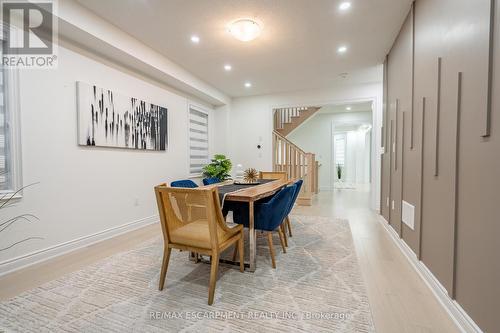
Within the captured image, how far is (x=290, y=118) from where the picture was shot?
23.1 ft

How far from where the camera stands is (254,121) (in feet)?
19.1

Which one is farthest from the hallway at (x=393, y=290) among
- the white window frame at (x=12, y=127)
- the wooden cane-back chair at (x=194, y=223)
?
the white window frame at (x=12, y=127)

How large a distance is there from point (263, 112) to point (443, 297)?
15.9ft

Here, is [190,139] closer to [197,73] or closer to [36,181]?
[197,73]

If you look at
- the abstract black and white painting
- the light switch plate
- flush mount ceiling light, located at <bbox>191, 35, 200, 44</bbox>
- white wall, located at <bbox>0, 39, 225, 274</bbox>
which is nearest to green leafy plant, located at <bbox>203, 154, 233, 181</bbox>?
the abstract black and white painting

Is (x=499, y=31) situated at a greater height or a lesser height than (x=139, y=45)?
lesser

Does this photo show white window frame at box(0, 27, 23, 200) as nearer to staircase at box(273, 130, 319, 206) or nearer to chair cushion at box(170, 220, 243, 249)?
chair cushion at box(170, 220, 243, 249)

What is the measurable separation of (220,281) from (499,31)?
7.94ft

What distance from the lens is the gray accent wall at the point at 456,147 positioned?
119 centimetres

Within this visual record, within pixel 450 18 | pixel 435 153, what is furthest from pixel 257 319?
pixel 450 18

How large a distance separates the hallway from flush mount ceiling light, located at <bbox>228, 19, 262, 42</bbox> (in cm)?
285

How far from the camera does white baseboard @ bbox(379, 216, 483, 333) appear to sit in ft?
4.40

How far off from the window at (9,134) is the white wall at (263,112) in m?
4.18

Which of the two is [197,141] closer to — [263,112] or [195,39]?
[263,112]
